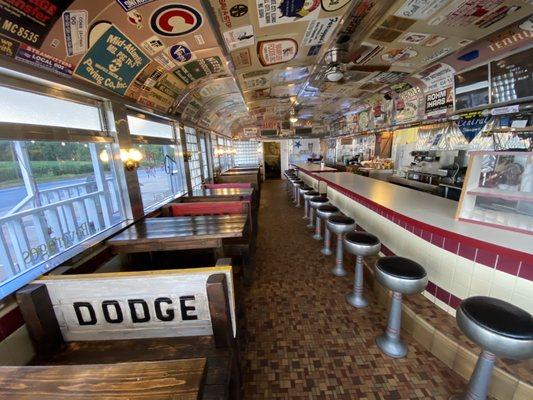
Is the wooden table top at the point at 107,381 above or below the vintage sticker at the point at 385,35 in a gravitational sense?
below

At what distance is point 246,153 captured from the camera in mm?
13789

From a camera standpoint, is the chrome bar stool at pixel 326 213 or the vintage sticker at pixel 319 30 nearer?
the vintage sticker at pixel 319 30

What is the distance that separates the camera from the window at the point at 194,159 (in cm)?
602

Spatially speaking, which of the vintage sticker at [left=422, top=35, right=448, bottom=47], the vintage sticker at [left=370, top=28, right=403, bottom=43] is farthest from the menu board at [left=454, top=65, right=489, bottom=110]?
the vintage sticker at [left=370, top=28, right=403, bottom=43]

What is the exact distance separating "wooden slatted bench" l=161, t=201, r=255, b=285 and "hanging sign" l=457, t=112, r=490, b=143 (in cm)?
417

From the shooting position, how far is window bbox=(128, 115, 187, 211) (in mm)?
3554

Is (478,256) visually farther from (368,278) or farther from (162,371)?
(162,371)

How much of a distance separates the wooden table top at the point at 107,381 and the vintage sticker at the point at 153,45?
9.23 ft

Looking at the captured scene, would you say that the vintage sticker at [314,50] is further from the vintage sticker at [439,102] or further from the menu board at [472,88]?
the vintage sticker at [439,102]

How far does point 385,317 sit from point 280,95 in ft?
19.0

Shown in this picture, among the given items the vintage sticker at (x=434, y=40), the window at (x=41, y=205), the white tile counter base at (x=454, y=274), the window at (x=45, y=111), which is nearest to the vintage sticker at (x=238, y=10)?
the window at (x=45, y=111)

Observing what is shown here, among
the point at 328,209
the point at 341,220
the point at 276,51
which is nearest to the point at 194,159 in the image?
the point at 276,51

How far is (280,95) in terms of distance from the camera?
6344 mm

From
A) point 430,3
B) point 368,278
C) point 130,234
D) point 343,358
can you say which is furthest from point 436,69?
point 130,234
